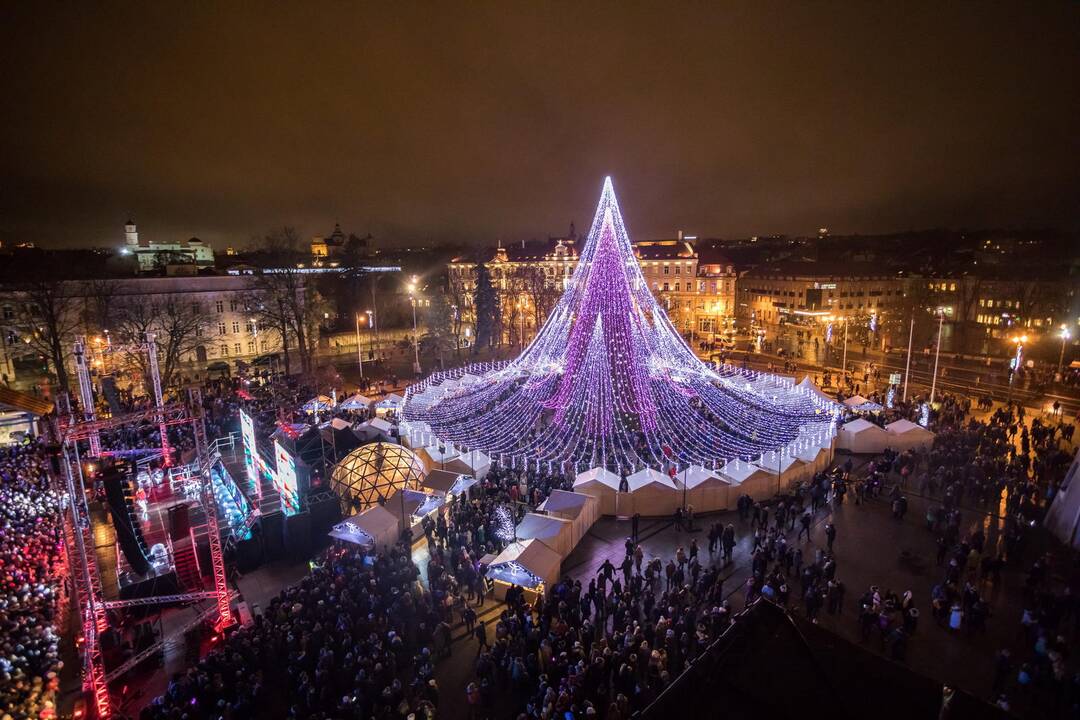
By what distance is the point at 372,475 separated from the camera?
16.5 meters

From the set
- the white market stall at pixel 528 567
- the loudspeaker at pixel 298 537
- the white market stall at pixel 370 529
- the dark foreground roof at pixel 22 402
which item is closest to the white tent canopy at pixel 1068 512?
the white market stall at pixel 528 567

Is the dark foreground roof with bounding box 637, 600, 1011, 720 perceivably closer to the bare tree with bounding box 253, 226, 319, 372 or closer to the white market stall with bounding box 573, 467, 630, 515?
the white market stall with bounding box 573, 467, 630, 515

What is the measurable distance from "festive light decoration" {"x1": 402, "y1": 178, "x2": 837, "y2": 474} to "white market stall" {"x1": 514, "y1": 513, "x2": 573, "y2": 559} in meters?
3.93

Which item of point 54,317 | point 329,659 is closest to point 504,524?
point 329,659

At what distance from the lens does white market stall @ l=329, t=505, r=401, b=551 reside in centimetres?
1412

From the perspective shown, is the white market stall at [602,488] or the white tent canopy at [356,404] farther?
the white tent canopy at [356,404]

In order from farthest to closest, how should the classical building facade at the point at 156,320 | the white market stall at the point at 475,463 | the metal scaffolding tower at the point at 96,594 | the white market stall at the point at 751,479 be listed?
1. the classical building facade at the point at 156,320
2. the white market stall at the point at 475,463
3. the white market stall at the point at 751,479
4. the metal scaffolding tower at the point at 96,594

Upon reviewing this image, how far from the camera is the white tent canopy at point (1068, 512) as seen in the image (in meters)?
13.7

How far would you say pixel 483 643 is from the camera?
10820 mm

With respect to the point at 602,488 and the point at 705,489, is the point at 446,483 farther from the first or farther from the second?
the point at 705,489

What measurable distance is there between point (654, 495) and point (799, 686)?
14.1 m

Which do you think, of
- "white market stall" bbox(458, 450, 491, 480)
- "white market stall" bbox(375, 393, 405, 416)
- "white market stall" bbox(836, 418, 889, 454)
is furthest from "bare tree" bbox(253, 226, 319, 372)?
"white market stall" bbox(836, 418, 889, 454)

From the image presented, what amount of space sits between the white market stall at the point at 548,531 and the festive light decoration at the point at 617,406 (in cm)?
393

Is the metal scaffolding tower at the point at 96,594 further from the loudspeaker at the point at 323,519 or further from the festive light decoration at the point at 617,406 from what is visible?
the festive light decoration at the point at 617,406
